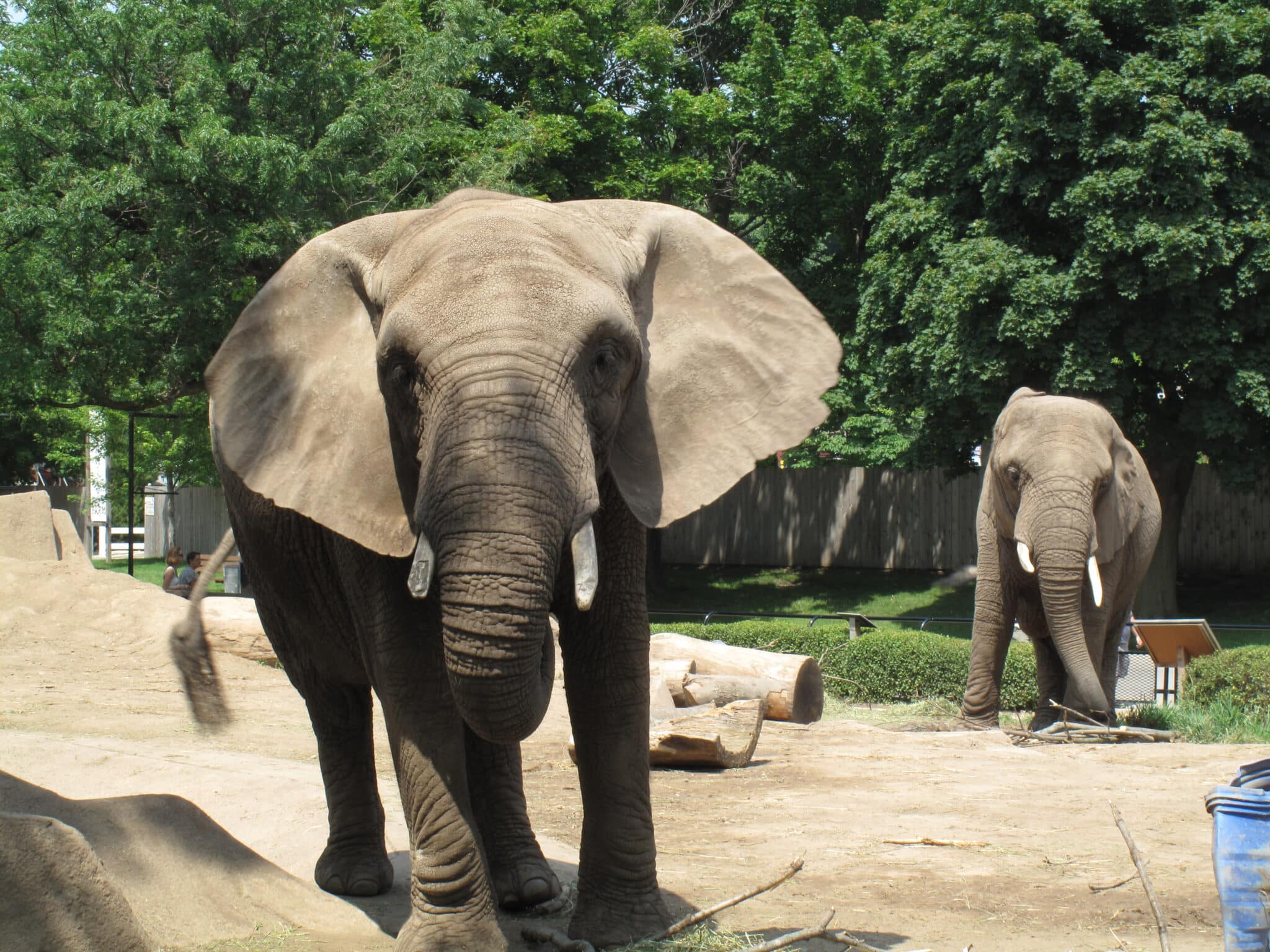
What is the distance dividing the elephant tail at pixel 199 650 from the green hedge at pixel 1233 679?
8.65 m

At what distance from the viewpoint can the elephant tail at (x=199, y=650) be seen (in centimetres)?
636

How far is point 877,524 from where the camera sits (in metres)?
32.5

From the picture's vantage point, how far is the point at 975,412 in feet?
79.2

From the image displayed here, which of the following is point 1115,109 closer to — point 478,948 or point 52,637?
point 52,637

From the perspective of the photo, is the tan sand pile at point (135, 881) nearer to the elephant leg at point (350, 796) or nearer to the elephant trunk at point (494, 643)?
the elephant leg at point (350, 796)

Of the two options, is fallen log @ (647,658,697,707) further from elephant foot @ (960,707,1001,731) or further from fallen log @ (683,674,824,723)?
elephant foot @ (960,707,1001,731)

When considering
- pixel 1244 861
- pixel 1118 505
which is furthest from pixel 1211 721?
pixel 1244 861

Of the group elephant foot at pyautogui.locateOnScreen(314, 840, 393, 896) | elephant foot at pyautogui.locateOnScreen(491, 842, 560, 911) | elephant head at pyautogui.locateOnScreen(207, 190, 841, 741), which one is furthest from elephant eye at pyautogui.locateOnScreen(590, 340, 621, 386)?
elephant foot at pyautogui.locateOnScreen(314, 840, 393, 896)

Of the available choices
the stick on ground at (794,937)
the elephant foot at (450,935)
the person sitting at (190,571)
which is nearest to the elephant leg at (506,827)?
the elephant foot at (450,935)

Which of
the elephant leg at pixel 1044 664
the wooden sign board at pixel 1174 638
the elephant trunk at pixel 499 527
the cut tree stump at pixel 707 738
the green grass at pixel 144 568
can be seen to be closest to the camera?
the elephant trunk at pixel 499 527

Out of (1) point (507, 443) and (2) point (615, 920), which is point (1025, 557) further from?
(1) point (507, 443)

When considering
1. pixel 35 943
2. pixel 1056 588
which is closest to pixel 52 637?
pixel 1056 588

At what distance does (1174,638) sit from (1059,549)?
3.62m

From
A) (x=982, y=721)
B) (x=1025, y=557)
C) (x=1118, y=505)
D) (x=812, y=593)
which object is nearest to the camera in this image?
(x=1025, y=557)
